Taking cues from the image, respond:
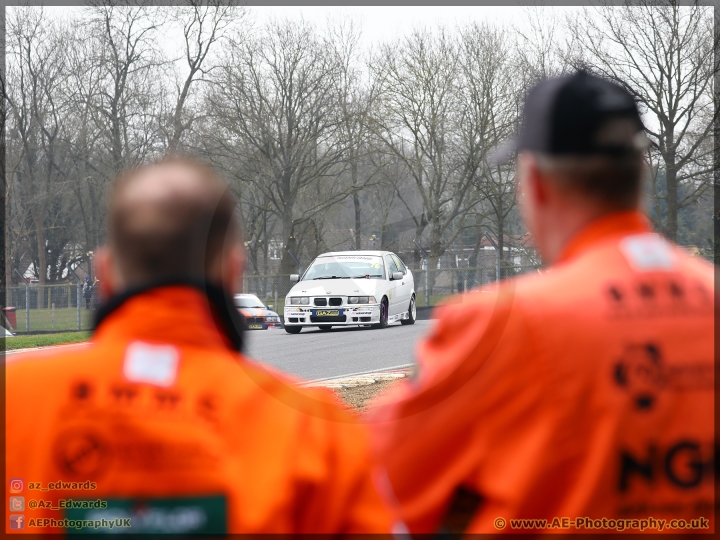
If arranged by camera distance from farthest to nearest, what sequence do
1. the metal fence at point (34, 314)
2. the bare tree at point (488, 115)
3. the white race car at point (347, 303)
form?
1. the metal fence at point (34, 314)
2. the white race car at point (347, 303)
3. the bare tree at point (488, 115)

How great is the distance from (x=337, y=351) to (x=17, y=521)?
12.3 metres

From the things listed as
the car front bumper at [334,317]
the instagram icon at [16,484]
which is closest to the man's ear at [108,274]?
the instagram icon at [16,484]

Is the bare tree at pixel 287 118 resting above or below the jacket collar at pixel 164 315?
above

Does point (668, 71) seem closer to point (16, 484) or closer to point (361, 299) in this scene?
point (16, 484)

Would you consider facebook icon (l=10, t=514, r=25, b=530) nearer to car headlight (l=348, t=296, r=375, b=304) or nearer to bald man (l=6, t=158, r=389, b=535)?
bald man (l=6, t=158, r=389, b=535)

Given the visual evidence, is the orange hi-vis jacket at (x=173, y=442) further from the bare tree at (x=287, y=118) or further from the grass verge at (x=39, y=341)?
the grass verge at (x=39, y=341)

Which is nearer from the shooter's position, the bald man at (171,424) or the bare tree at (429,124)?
the bald man at (171,424)

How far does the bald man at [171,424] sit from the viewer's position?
46.6 inches

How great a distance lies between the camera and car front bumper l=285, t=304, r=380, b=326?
503 inches

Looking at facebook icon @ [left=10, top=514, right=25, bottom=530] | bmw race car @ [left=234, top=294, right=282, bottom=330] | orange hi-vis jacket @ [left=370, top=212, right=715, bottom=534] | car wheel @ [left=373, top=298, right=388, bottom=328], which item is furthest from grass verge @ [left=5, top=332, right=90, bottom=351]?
orange hi-vis jacket @ [left=370, top=212, right=715, bottom=534]

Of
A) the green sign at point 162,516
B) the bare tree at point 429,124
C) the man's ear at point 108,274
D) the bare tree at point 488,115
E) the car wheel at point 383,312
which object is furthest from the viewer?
the car wheel at point 383,312

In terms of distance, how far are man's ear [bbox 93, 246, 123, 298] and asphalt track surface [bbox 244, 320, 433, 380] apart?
8591mm

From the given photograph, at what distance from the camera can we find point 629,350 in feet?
4.24

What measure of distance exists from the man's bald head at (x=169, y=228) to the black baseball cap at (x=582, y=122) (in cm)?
56
